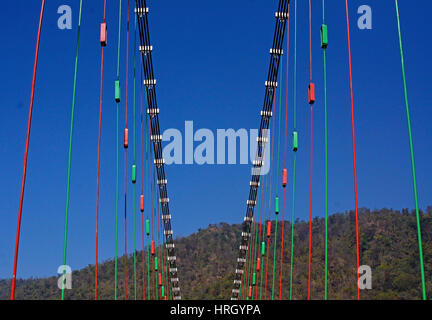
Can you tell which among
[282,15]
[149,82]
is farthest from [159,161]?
[282,15]

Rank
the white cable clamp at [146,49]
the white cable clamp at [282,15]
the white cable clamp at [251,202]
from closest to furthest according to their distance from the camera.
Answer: the white cable clamp at [282,15]
the white cable clamp at [146,49]
the white cable clamp at [251,202]

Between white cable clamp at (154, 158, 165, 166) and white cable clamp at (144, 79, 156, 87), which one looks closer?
white cable clamp at (144, 79, 156, 87)

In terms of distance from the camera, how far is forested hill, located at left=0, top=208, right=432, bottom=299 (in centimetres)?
9431

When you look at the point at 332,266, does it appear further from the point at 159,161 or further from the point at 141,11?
the point at 141,11

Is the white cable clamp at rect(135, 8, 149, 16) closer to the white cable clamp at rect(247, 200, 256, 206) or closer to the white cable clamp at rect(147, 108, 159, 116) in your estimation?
the white cable clamp at rect(147, 108, 159, 116)

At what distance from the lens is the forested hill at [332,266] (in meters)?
94.3

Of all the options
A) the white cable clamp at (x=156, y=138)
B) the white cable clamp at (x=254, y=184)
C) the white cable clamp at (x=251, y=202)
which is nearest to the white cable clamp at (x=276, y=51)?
the white cable clamp at (x=156, y=138)

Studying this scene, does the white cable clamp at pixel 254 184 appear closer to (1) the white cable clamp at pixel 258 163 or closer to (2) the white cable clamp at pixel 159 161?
(1) the white cable clamp at pixel 258 163

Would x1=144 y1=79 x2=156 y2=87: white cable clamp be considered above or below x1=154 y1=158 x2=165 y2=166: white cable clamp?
below

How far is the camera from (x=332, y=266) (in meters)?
108

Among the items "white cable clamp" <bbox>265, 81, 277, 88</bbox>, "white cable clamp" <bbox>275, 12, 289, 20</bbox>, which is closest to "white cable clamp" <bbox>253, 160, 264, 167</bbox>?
"white cable clamp" <bbox>265, 81, 277, 88</bbox>

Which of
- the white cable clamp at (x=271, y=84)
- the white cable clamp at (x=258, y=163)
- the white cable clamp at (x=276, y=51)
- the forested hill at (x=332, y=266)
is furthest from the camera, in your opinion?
the forested hill at (x=332, y=266)
